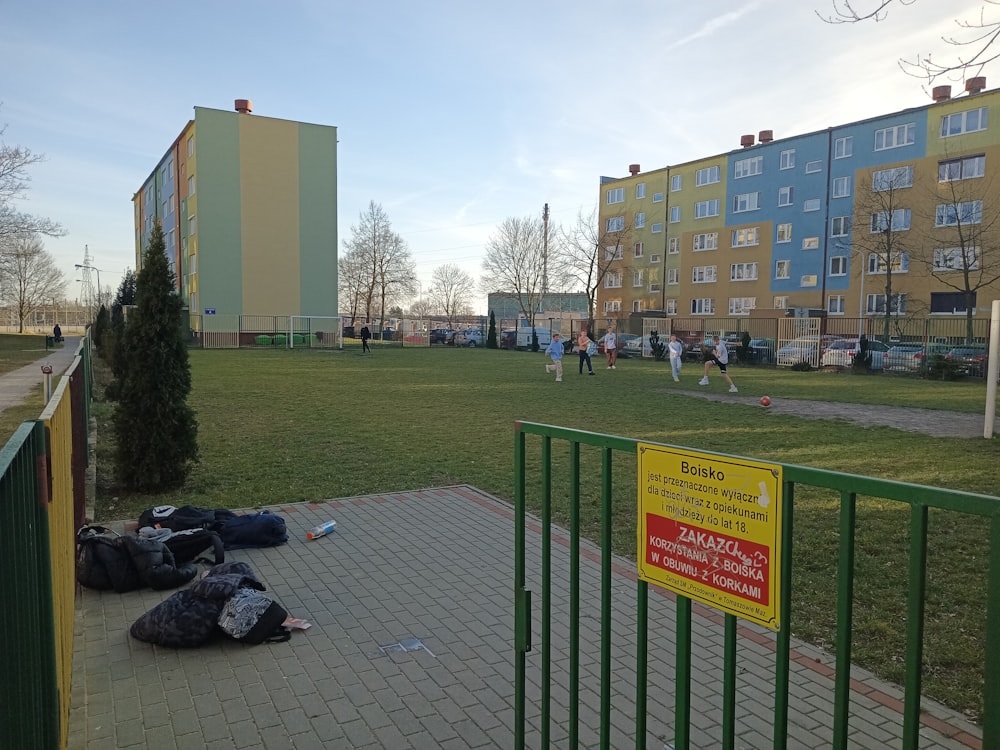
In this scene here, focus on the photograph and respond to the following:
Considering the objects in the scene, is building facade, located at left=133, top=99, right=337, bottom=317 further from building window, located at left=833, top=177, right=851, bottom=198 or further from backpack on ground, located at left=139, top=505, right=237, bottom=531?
backpack on ground, located at left=139, top=505, right=237, bottom=531

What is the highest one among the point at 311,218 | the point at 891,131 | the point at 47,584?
the point at 891,131

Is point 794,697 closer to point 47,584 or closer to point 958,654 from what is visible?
point 958,654

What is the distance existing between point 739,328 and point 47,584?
40.0 meters

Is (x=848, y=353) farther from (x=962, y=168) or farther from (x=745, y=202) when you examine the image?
(x=745, y=202)

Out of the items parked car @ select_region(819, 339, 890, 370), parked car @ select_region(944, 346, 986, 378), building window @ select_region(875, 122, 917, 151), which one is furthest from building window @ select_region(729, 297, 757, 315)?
parked car @ select_region(944, 346, 986, 378)

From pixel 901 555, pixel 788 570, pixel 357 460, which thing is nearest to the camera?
pixel 788 570

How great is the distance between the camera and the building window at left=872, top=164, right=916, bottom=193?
41.2 m

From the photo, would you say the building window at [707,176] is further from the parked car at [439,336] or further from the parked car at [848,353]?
the parked car at [848,353]

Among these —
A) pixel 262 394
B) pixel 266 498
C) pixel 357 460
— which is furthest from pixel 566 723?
pixel 262 394

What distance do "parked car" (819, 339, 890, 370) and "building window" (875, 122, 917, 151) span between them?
17.3m

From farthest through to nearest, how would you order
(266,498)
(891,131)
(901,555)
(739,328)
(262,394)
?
(891,131)
(739,328)
(262,394)
(266,498)
(901,555)

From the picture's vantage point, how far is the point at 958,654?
411 centimetres

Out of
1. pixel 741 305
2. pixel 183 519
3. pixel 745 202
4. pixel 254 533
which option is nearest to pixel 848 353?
pixel 741 305

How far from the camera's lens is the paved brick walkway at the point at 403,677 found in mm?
3354
